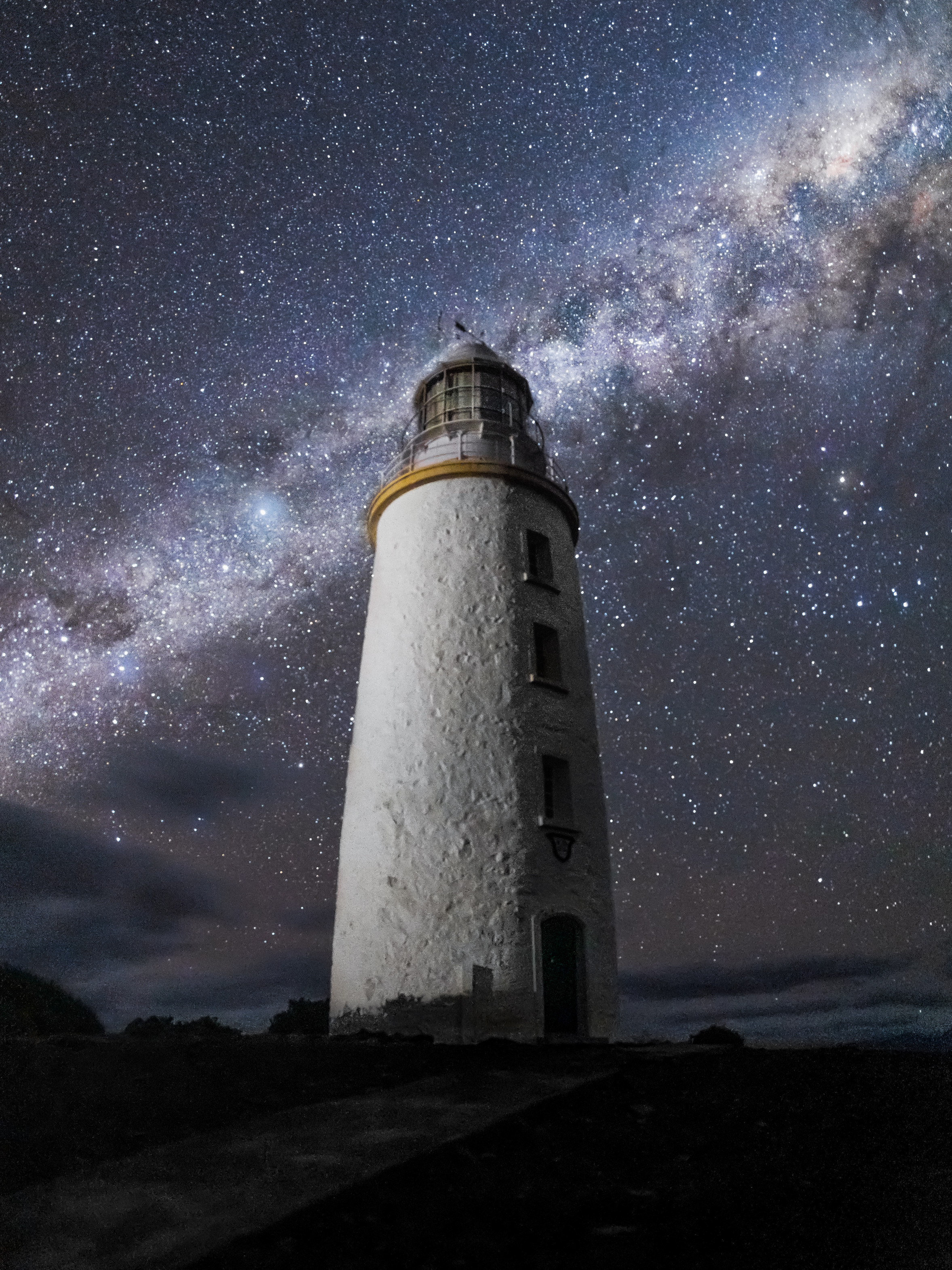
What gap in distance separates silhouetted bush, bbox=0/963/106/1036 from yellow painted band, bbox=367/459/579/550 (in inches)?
478

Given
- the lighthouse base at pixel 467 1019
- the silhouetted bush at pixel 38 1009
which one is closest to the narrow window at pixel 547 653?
the lighthouse base at pixel 467 1019

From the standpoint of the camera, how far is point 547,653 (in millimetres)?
17188

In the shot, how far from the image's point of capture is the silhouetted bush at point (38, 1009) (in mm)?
18141

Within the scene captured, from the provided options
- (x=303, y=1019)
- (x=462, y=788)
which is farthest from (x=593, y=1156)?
(x=303, y=1019)

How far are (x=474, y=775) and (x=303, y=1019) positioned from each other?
32.1 feet

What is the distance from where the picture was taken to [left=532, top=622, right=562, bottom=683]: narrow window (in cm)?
1692

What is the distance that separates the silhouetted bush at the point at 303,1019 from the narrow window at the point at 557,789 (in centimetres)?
862

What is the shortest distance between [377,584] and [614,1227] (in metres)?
14.3

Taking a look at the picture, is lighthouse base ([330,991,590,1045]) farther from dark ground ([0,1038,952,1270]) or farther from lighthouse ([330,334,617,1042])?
dark ground ([0,1038,952,1270])

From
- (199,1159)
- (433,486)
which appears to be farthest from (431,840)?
(199,1159)

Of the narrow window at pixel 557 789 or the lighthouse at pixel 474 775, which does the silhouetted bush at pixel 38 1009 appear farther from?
the narrow window at pixel 557 789

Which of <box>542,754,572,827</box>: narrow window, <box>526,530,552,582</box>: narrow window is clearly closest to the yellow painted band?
<box>526,530,552,582</box>: narrow window

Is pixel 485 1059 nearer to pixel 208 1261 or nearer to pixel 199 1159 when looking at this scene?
pixel 199 1159

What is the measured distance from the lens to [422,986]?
45.9 feet
